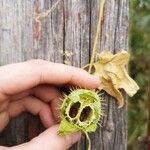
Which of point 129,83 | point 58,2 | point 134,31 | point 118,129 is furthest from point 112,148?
point 134,31

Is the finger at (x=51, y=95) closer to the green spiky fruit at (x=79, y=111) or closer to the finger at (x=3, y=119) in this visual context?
the finger at (x=3, y=119)

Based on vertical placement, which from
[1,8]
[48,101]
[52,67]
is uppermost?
[1,8]

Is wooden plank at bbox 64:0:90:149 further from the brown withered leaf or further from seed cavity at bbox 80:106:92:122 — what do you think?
seed cavity at bbox 80:106:92:122

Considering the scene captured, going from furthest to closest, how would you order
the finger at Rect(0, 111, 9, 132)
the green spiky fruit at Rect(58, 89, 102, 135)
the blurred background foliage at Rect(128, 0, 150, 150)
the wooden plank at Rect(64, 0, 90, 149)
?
the blurred background foliage at Rect(128, 0, 150, 150)
the finger at Rect(0, 111, 9, 132)
the wooden plank at Rect(64, 0, 90, 149)
the green spiky fruit at Rect(58, 89, 102, 135)

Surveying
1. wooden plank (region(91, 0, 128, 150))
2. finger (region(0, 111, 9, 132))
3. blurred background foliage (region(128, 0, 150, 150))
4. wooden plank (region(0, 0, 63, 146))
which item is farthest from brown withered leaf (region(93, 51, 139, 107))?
blurred background foliage (region(128, 0, 150, 150))

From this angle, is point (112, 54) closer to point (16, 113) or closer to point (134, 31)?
point (16, 113)

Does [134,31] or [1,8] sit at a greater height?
[1,8]
